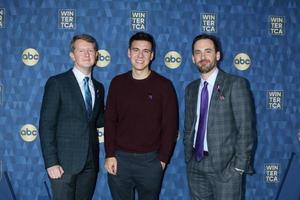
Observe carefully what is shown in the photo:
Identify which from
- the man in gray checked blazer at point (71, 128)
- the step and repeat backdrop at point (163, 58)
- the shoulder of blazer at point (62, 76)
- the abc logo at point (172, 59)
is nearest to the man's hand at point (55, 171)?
the man in gray checked blazer at point (71, 128)

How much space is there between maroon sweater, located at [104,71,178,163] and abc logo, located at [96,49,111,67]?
556mm

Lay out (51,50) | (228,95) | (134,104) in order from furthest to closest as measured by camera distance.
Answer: (51,50) < (134,104) < (228,95)

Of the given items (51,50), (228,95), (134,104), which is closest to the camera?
(228,95)

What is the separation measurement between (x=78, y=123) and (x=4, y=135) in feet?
3.15

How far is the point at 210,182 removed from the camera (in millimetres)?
2117

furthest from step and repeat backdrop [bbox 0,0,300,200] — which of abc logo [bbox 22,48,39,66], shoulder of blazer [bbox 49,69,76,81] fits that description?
shoulder of blazer [bbox 49,69,76,81]

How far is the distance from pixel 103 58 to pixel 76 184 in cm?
101

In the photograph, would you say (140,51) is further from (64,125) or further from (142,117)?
(64,125)

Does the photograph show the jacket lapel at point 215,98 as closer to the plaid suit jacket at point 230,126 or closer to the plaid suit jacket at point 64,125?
the plaid suit jacket at point 230,126

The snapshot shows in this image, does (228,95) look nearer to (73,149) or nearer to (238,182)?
(238,182)

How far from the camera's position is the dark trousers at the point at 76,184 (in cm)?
207

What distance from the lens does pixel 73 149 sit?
6.84 feet

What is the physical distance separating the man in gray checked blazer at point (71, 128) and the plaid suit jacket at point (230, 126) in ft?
2.36

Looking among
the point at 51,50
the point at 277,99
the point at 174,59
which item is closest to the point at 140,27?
the point at 174,59
